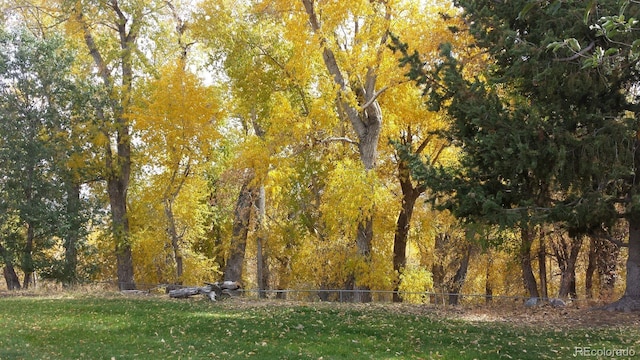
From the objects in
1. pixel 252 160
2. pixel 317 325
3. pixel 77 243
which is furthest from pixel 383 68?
pixel 77 243

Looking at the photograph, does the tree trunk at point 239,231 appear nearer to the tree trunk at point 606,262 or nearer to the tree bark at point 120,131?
the tree bark at point 120,131

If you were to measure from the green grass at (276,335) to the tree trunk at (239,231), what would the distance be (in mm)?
9928

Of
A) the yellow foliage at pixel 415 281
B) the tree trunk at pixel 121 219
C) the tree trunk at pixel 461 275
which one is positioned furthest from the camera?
the tree trunk at pixel 461 275

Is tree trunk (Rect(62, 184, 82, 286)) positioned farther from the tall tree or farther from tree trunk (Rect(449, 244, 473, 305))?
tree trunk (Rect(449, 244, 473, 305))

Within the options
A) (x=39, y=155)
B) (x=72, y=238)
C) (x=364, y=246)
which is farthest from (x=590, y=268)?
(x=39, y=155)

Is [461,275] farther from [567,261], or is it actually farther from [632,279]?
[632,279]

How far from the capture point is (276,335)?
10.4m

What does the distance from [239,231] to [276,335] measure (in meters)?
14.4

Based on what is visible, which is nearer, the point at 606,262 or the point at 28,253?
the point at 606,262

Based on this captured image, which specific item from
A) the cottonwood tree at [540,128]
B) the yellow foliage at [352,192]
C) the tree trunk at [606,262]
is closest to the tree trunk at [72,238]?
the yellow foliage at [352,192]

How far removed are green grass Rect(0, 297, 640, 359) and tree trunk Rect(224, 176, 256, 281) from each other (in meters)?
9.93

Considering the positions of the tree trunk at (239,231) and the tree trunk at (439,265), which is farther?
the tree trunk at (439,265)

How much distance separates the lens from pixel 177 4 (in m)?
24.2

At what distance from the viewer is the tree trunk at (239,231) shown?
2389 centimetres
